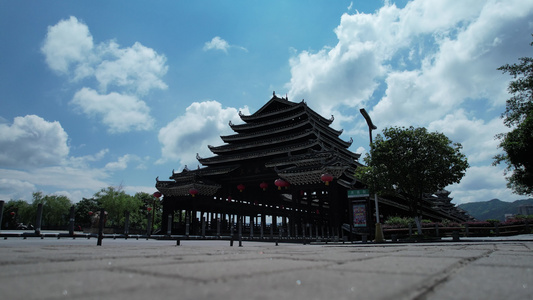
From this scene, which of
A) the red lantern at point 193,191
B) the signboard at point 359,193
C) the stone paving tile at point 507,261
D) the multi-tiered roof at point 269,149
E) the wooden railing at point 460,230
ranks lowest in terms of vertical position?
the wooden railing at point 460,230

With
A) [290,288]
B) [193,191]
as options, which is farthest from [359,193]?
[290,288]

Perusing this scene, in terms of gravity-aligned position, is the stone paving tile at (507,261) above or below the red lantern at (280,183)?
below

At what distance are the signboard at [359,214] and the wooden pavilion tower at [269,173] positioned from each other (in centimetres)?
333

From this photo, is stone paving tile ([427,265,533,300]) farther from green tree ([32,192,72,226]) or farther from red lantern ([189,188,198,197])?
green tree ([32,192,72,226])

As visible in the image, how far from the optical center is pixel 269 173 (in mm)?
25125

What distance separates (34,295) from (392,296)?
57.7 inches

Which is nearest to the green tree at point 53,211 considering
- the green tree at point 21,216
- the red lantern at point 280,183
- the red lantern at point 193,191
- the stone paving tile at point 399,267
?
the green tree at point 21,216

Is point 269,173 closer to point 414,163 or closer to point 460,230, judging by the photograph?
point 414,163

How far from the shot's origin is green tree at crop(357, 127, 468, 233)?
52.7 ft

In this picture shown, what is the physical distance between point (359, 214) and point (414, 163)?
3.97m

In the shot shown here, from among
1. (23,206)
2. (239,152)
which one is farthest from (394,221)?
(23,206)

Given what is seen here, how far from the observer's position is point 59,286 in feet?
4.75

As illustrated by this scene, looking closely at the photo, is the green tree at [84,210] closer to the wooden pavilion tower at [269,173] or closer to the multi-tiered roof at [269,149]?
the wooden pavilion tower at [269,173]

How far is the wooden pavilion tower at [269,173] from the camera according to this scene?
72.2ft
